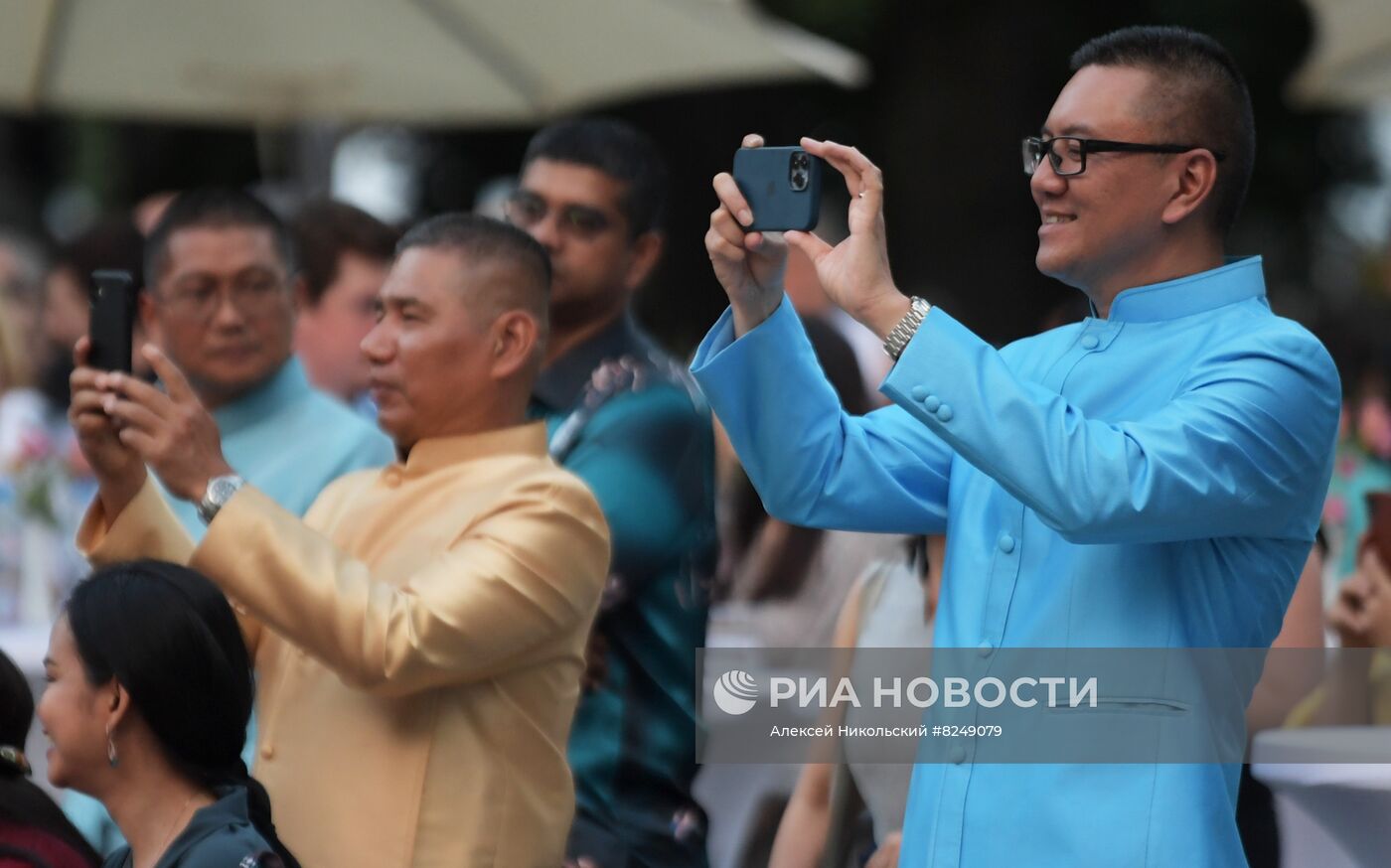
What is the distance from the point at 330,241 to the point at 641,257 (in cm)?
187

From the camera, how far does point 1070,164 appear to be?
2.83m

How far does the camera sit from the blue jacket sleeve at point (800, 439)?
9.39ft

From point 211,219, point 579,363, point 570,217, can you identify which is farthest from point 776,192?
point 211,219

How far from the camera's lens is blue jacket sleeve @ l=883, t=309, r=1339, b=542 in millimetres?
2549

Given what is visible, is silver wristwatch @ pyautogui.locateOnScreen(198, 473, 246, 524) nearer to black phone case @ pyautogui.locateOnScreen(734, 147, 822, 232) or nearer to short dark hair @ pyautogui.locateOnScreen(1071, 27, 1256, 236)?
black phone case @ pyautogui.locateOnScreen(734, 147, 822, 232)

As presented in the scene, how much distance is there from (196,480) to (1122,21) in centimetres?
982

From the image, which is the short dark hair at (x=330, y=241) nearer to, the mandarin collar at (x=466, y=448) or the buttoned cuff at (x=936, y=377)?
the mandarin collar at (x=466, y=448)

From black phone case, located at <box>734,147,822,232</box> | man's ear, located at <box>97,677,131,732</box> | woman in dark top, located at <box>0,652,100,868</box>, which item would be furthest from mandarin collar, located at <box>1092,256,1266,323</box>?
woman in dark top, located at <box>0,652,100,868</box>

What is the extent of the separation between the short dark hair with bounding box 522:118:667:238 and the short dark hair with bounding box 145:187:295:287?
68 centimetres

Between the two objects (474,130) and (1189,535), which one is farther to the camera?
(474,130)

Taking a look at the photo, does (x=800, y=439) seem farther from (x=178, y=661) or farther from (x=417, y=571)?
(x=178, y=661)

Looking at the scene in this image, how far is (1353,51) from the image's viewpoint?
7.83m

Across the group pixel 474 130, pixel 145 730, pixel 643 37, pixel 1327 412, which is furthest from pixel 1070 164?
pixel 474 130

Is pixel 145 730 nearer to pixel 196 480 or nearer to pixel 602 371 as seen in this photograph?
pixel 196 480
